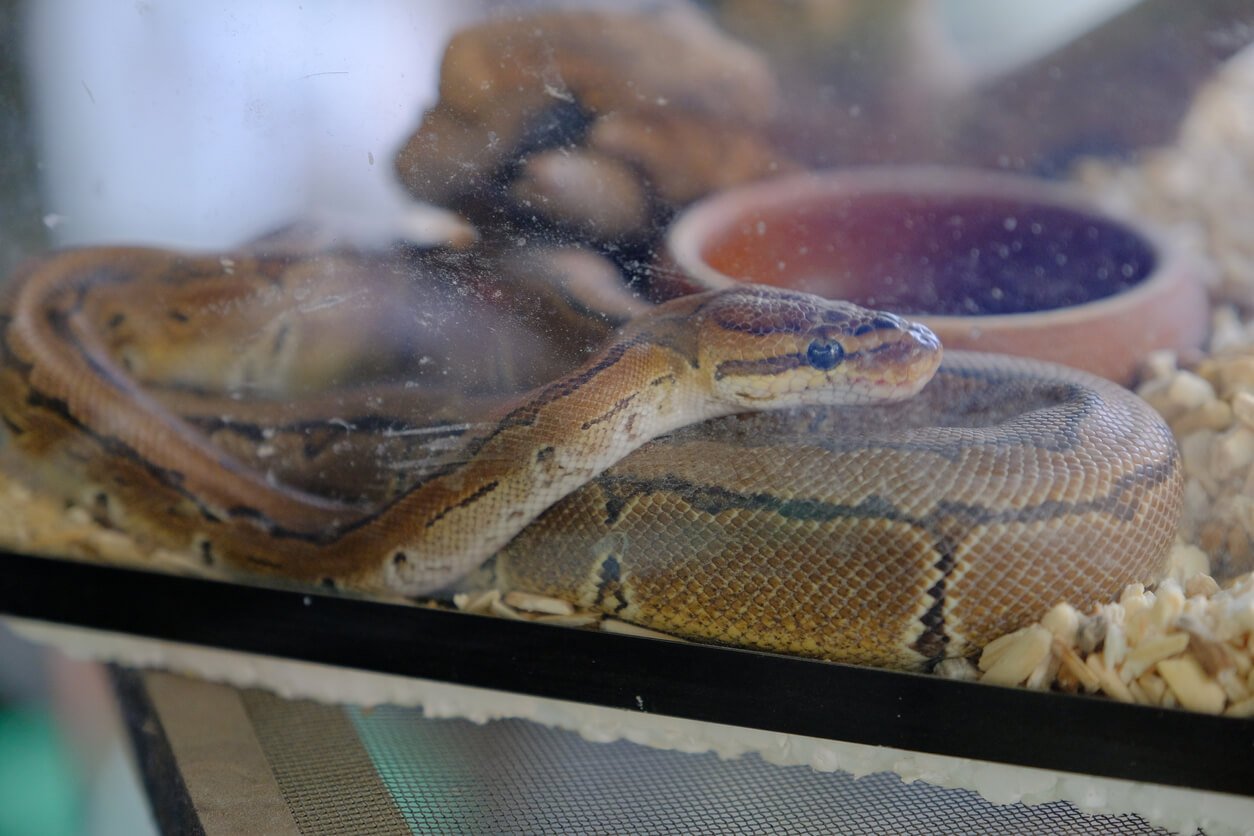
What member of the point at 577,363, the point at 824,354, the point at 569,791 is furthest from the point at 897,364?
the point at 569,791

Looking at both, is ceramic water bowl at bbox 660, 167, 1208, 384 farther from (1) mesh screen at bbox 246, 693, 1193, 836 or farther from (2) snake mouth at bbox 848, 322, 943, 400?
(1) mesh screen at bbox 246, 693, 1193, 836

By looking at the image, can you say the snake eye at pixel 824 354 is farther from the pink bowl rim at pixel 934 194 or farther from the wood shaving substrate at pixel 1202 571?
Answer: the wood shaving substrate at pixel 1202 571

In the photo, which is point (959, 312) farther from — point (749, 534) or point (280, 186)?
point (280, 186)

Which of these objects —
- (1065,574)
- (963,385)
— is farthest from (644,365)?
(1065,574)

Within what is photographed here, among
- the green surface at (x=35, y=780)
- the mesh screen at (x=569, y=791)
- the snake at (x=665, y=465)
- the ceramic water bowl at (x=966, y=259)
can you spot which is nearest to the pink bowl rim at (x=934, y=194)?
the ceramic water bowl at (x=966, y=259)

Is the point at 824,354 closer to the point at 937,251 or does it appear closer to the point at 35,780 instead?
the point at 937,251

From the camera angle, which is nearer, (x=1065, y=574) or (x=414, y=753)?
(x=1065, y=574)

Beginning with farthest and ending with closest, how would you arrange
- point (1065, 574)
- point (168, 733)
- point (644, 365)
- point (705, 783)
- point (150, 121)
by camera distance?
point (168, 733) < point (150, 121) < point (705, 783) < point (644, 365) < point (1065, 574)
